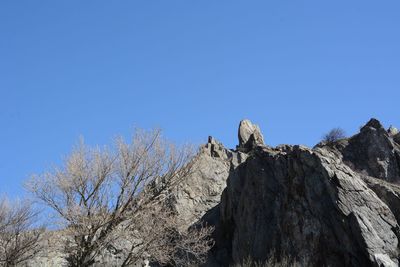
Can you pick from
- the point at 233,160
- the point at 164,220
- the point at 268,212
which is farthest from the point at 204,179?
the point at 164,220

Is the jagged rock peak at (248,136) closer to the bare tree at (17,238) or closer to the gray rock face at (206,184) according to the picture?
the gray rock face at (206,184)

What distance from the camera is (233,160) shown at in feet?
149

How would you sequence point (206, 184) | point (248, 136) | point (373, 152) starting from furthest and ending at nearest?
1. point (248, 136)
2. point (373, 152)
3. point (206, 184)

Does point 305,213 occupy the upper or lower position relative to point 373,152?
lower

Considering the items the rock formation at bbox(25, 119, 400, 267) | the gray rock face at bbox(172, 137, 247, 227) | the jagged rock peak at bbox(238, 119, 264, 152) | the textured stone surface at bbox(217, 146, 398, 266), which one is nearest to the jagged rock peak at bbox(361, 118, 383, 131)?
the jagged rock peak at bbox(238, 119, 264, 152)

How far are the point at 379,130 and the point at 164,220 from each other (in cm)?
2781

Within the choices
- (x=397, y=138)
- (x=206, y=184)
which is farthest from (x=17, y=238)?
(x=397, y=138)

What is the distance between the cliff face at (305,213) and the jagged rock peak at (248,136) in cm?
1395

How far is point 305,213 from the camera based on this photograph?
2827 cm

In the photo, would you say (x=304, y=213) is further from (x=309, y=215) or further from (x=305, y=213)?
(x=309, y=215)

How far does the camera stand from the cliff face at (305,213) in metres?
26.0

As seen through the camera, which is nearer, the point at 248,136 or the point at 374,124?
the point at 374,124

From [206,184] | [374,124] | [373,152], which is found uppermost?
[374,124]

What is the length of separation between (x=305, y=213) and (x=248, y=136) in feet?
85.7
